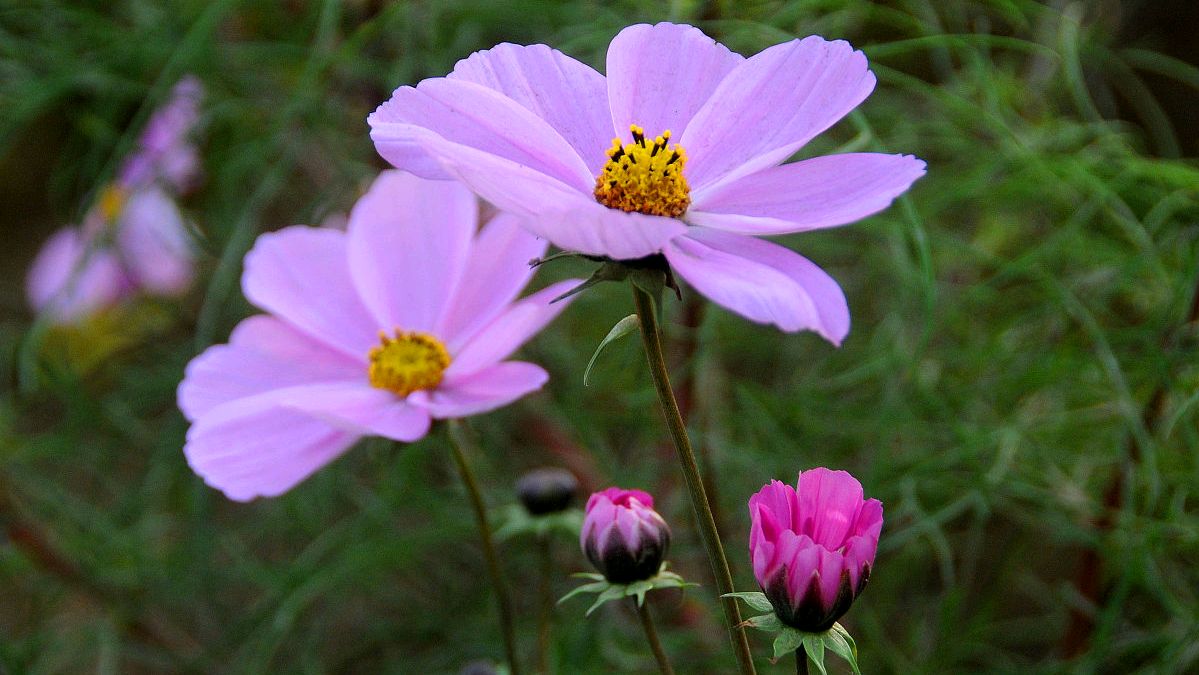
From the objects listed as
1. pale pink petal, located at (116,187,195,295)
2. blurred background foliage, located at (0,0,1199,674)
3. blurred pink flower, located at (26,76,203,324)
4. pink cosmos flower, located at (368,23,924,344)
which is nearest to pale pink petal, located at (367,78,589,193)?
pink cosmos flower, located at (368,23,924,344)

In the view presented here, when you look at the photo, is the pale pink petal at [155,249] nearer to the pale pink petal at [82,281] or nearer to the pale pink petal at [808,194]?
the pale pink petal at [82,281]

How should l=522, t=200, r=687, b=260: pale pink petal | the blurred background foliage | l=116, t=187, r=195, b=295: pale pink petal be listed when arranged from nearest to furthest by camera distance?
l=522, t=200, r=687, b=260: pale pink petal
the blurred background foliage
l=116, t=187, r=195, b=295: pale pink petal

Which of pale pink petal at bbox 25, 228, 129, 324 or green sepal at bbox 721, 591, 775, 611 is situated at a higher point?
green sepal at bbox 721, 591, 775, 611

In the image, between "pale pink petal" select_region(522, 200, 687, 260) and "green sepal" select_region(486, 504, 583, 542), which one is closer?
"pale pink petal" select_region(522, 200, 687, 260)

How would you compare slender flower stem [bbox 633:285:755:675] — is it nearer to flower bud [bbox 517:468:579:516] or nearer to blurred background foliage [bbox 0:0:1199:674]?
flower bud [bbox 517:468:579:516]

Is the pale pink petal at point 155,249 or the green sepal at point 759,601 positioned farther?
the pale pink petal at point 155,249

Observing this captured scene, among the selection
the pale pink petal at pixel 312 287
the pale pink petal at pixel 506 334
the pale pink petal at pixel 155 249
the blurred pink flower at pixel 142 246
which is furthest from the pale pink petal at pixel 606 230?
the pale pink petal at pixel 155 249

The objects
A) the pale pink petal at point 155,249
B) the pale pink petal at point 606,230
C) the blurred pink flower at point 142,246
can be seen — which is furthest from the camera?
the pale pink petal at point 155,249
